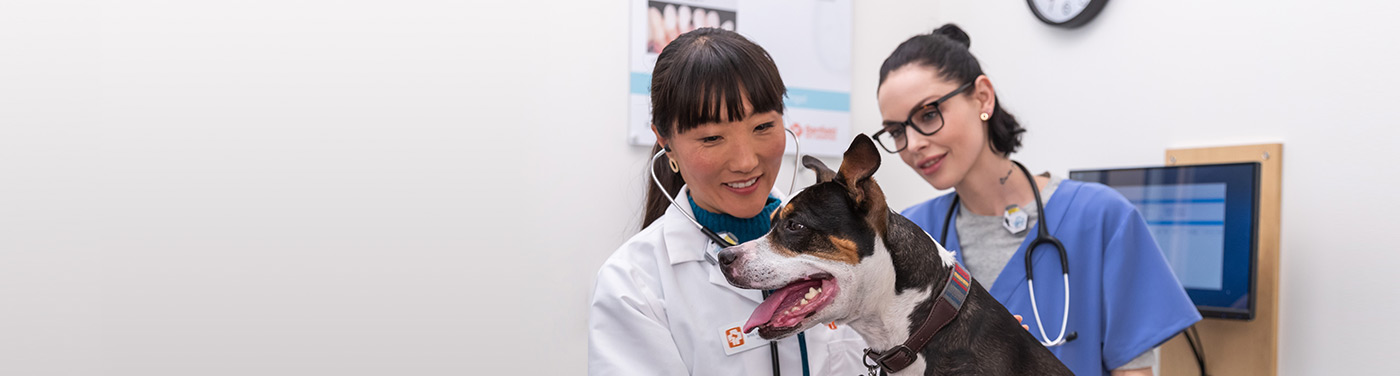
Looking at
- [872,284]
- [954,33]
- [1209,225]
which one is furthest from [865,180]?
[1209,225]

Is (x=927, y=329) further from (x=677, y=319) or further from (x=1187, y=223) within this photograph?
(x=1187, y=223)

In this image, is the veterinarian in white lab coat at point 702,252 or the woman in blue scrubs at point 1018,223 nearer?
the veterinarian in white lab coat at point 702,252

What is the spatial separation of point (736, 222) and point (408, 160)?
5.57ft

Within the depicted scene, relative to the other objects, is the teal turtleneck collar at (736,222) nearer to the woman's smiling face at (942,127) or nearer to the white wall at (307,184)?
the woman's smiling face at (942,127)

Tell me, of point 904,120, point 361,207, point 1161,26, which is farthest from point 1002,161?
point 361,207

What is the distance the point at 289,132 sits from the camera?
2732 mm

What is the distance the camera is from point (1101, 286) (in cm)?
180

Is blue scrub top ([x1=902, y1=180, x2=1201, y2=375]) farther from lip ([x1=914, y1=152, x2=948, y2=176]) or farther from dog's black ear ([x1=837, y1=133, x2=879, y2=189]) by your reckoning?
dog's black ear ([x1=837, y1=133, x2=879, y2=189])

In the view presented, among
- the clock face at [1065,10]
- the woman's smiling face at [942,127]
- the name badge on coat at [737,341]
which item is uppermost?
the clock face at [1065,10]

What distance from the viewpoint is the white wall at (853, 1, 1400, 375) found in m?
2.19

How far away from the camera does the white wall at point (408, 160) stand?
93.2 inches

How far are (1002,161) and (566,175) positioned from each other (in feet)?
5.32

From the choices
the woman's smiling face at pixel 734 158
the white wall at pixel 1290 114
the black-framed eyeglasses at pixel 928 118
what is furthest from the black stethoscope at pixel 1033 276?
the white wall at pixel 1290 114

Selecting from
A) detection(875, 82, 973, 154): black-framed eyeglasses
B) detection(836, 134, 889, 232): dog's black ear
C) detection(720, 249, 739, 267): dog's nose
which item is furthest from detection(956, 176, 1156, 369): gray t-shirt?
detection(720, 249, 739, 267): dog's nose
